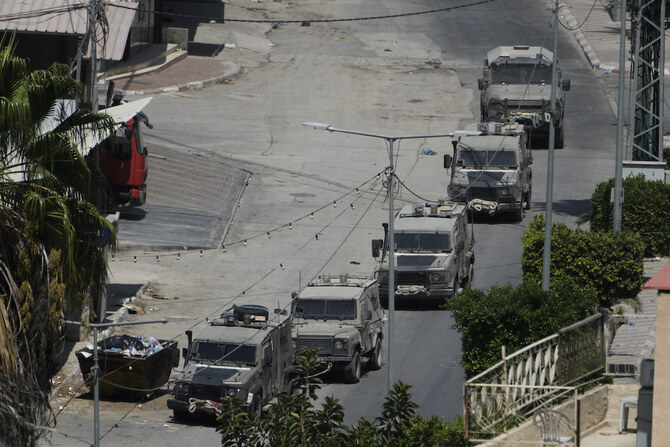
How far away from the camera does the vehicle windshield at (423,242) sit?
38000mm

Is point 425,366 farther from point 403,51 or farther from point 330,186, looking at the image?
point 403,51

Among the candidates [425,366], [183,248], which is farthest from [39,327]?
[183,248]

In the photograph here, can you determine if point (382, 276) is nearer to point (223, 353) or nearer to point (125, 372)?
point (223, 353)

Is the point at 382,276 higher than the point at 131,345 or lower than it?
higher

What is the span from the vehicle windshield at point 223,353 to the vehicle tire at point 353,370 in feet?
10.00

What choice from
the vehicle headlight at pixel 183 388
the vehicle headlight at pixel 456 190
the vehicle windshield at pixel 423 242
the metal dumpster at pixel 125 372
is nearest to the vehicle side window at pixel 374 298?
the vehicle windshield at pixel 423 242

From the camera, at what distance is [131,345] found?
31812mm

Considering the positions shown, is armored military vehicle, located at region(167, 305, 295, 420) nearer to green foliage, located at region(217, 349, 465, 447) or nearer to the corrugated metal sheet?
green foliage, located at region(217, 349, 465, 447)

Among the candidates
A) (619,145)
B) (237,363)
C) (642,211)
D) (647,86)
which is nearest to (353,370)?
(237,363)

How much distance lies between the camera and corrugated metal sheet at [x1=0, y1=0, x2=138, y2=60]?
39875 mm

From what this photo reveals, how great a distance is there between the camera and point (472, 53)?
71.9 metres

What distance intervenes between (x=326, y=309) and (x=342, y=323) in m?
0.62

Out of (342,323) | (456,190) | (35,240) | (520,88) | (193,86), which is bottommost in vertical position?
(342,323)

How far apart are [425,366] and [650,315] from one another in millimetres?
6680
